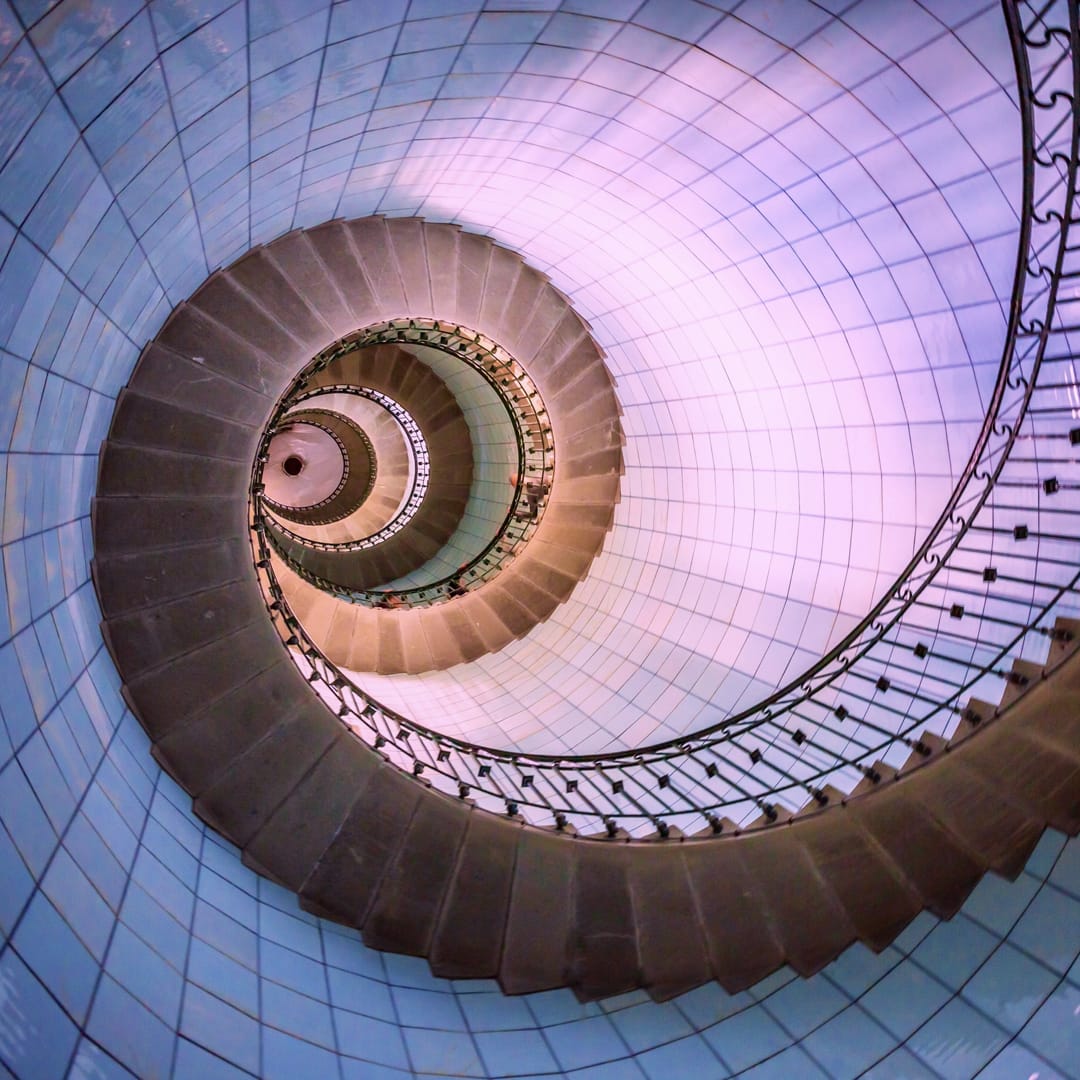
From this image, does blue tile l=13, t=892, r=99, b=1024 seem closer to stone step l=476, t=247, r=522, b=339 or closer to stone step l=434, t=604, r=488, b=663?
stone step l=476, t=247, r=522, b=339

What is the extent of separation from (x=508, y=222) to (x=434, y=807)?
578cm

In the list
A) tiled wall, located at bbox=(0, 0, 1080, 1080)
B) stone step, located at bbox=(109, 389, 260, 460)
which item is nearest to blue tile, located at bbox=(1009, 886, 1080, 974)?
tiled wall, located at bbox=(0, 0, 1080, 1080)

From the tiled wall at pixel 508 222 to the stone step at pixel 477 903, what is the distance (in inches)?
8.6

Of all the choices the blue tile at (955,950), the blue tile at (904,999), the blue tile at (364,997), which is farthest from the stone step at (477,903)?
the blue tile at (955,950)

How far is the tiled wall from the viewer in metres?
3.08

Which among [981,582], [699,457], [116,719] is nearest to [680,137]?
[699,457]

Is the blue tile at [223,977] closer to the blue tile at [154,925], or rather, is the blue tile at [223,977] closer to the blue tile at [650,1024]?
the blue tile at [154,925]

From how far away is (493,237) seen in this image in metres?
8.53

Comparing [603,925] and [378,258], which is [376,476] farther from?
[603,925]

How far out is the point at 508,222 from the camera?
7918 millimetres

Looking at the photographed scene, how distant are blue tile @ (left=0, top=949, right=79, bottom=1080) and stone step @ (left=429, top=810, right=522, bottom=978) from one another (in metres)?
3.06

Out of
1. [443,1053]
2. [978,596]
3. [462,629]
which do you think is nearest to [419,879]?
[443,1053]

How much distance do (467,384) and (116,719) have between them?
897 centimetres

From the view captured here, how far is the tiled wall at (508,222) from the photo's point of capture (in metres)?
3.08
